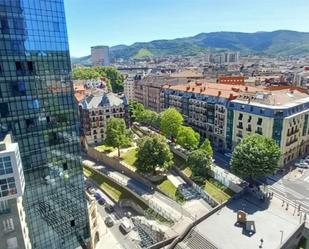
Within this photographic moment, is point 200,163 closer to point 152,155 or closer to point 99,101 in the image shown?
point 152,155

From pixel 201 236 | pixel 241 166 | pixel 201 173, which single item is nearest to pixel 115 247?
pixel 201 236

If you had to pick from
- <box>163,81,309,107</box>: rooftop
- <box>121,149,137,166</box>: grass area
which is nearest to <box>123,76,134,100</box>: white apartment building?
<box>163,81,309,107</box>: rooftop

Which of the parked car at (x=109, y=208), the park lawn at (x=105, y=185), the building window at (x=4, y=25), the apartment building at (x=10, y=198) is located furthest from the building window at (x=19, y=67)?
the park lawn at (x=105, y=185)

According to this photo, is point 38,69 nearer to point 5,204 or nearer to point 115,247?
point 5,204

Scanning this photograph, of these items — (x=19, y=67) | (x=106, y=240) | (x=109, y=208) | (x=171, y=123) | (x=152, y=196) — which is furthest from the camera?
(x=171, y=123)

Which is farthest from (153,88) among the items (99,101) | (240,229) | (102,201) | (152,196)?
(240,229)

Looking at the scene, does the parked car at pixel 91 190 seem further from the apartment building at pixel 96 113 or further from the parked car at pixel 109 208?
the apartment building at pixel 96 113
